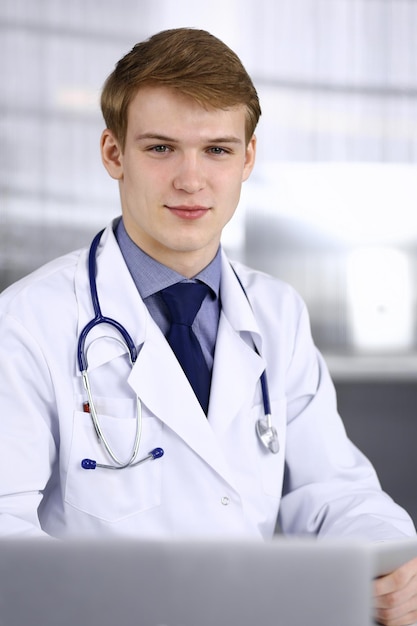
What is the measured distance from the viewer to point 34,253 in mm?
3678

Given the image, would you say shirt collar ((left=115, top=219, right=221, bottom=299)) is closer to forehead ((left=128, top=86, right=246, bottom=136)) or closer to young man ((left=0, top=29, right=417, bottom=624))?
young man ((left=0, top=29, right=417, bottom=624))

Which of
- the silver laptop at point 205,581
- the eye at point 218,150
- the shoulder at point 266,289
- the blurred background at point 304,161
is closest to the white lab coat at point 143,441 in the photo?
the shoulder at point 266,289

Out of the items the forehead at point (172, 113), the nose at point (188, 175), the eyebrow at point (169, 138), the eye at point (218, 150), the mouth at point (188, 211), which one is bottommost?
the mouth at point (188, 211)

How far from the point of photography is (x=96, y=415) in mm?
1215

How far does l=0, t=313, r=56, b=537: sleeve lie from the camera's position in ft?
3.69

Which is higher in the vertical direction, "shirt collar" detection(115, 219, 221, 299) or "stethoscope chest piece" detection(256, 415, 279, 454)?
"shirt collar" detection(115, 219, 221, 299)

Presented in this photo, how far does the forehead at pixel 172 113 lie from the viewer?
4.17 ft

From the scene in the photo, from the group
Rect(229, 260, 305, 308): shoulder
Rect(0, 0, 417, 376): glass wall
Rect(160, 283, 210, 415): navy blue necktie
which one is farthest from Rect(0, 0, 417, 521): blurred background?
Rect(160, 283, 210, 415): navy blue necktie

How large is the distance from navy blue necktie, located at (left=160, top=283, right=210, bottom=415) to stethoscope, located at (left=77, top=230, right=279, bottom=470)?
0.29 ft

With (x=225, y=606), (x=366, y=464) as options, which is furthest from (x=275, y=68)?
(x=225, y=606)

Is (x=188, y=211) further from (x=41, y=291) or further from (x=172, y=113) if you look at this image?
(x=41, y=291)

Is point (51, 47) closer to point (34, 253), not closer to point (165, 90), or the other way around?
point (34, 253)

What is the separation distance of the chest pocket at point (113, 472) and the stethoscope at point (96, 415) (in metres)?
0.01

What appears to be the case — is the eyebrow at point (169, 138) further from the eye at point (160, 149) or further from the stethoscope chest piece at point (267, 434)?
the stethoscope chest piece at point (267, 434)
